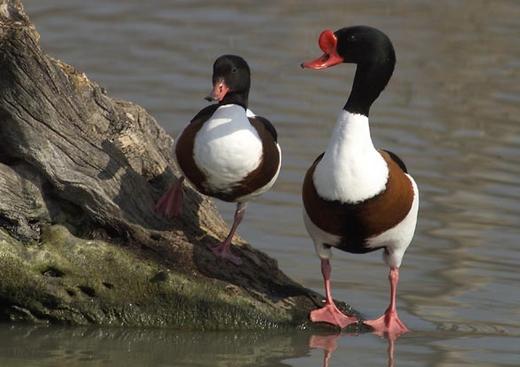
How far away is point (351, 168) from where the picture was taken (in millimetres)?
8094

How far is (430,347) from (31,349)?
2.17 m

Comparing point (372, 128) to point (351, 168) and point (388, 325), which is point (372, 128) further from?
point (351, 168)

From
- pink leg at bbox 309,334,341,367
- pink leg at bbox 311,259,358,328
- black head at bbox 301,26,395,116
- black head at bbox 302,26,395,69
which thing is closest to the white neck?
black head at bbox 301,26,395,116

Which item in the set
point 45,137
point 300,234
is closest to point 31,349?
point 45,137

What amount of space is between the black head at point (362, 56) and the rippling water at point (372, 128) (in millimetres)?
1383

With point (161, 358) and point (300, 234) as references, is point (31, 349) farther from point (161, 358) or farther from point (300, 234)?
point (300, 234)

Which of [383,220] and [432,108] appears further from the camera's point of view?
[432,108]

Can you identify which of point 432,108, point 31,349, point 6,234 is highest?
point 432,108

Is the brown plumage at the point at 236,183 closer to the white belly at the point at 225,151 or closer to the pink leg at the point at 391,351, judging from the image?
the white belly at the point at 225,151

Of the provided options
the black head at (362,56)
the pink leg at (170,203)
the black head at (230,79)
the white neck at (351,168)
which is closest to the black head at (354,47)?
the black head at (362,56)

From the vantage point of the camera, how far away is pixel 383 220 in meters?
8.24

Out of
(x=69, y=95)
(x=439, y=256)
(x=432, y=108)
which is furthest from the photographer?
(x=432, y=108)

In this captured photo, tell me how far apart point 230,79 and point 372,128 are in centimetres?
484

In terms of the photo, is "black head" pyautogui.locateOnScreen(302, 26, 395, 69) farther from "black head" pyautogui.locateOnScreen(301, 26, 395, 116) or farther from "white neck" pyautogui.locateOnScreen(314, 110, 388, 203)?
"white neck" pyautogui.locateOnScreen(314, 110, 388, 203)
